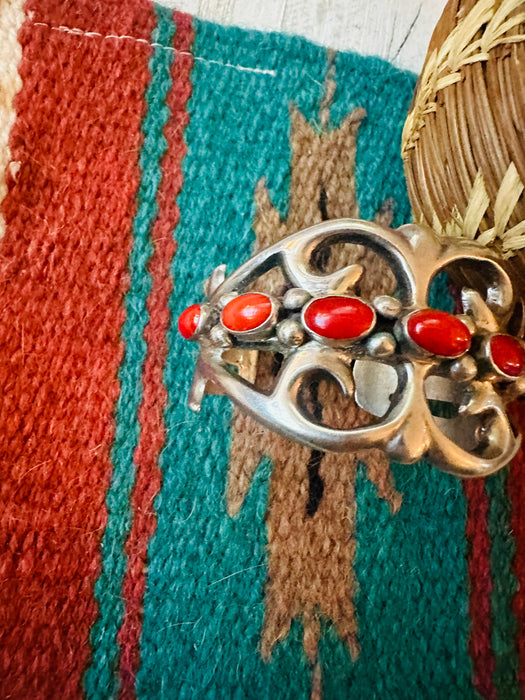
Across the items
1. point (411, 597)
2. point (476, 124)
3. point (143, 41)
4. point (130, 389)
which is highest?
point (143, 41)

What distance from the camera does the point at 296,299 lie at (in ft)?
1.06

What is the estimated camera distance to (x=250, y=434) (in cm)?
45

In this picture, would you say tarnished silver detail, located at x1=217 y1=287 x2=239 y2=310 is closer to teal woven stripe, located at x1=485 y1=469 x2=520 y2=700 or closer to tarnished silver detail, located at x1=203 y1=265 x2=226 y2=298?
tarnished silver detail, located at x1=203 y1=265 x2=226 y2=298

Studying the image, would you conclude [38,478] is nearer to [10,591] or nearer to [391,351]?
[10,591]

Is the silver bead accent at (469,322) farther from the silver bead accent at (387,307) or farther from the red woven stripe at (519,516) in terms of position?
the red woven stripe at (519,516)

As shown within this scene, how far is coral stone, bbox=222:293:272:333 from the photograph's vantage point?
1.06 feet

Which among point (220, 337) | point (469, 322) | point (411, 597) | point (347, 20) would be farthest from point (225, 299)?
point (347, 20)

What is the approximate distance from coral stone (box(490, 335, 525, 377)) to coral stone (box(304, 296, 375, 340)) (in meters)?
0.07

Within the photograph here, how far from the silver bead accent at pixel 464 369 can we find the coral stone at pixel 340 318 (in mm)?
49

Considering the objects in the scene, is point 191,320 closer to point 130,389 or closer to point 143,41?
point 130,389

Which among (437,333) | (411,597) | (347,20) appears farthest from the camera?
(347,20)

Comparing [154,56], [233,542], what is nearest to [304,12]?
[154,56]

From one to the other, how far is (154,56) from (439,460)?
40 cm

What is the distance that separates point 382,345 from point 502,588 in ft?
0.81
